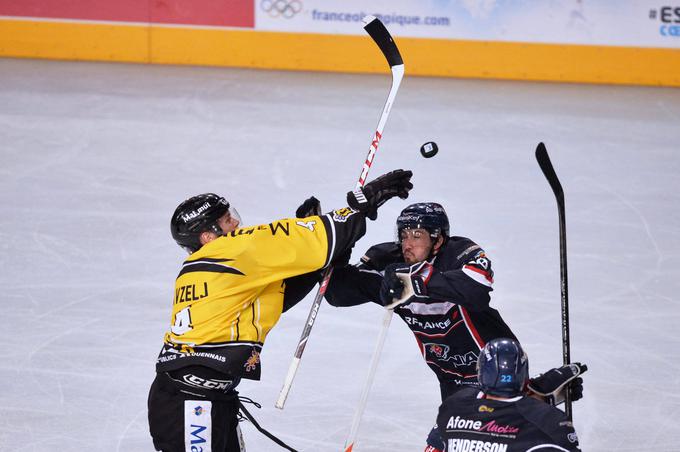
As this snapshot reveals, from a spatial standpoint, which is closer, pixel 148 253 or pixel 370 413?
pixel 370 413

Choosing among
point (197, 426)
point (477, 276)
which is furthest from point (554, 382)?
point (197, 426)

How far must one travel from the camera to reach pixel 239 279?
12.3 ft

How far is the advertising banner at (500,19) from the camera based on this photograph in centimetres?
1237

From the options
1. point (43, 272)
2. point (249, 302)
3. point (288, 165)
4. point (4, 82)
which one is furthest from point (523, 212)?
point (4, 82)

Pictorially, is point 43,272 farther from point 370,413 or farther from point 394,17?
point 394,17

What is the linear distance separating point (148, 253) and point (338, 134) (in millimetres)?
3423

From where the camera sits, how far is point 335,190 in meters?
8.65

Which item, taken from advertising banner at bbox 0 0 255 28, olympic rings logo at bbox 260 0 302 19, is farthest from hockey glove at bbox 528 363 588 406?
advertising banner at bbox 0 0 255 28

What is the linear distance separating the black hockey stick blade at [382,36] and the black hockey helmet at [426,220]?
0.83 metres

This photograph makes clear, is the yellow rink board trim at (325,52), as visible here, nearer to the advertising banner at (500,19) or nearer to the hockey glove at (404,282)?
the advertising banner at (500,19)

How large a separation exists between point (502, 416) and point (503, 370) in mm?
146

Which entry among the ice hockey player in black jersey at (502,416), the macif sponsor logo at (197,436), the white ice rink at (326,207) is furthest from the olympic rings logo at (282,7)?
the ice hockey player in black jersey at (502,416)

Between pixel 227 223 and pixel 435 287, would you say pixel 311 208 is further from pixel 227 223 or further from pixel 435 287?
pixel 435 287

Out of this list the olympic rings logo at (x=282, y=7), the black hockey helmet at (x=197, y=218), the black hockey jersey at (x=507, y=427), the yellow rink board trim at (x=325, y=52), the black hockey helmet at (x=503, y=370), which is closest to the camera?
the black hockey jersey at (x=507, y=427)
